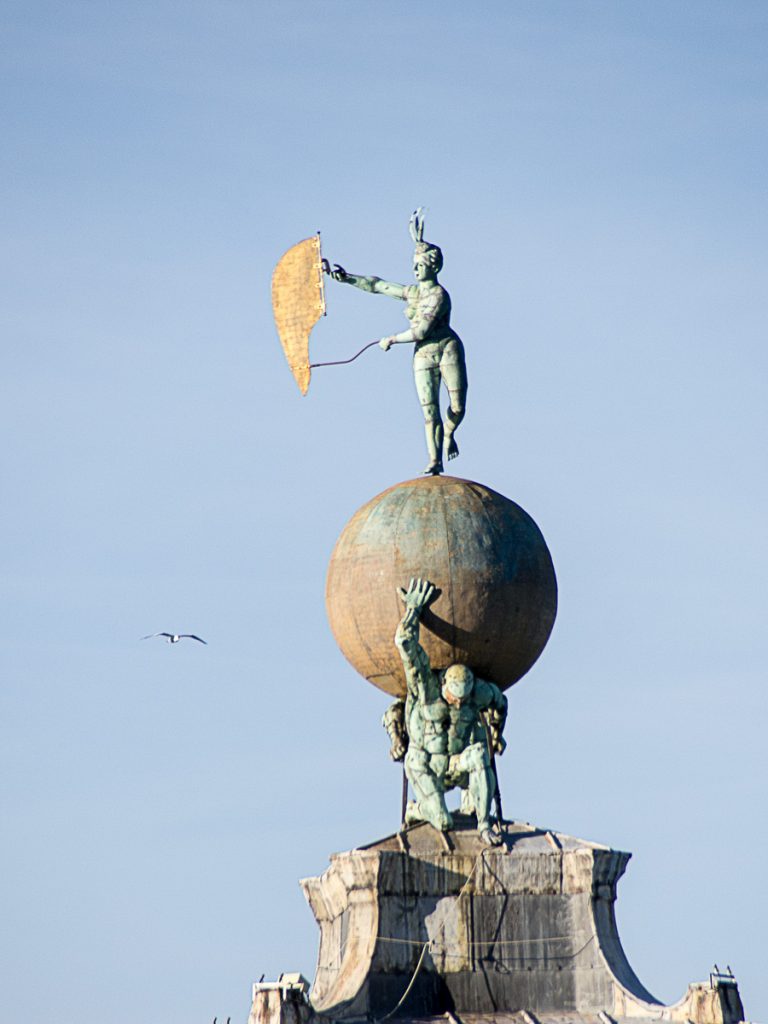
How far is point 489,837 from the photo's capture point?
1574 inches

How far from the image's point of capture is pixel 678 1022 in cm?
3788

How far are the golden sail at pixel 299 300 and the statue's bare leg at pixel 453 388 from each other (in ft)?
7.42

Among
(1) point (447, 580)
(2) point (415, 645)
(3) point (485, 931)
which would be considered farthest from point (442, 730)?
(3) point (485, 931)

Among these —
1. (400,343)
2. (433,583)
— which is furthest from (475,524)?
(400,343)

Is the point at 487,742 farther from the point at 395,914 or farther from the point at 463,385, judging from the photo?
the point at 463,385

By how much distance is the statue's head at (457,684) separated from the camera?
4075cm

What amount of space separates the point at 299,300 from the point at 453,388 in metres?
3.06

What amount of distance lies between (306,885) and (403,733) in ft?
9.55

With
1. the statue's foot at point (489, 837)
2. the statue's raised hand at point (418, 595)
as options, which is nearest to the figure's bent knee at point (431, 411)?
the statue's raised hand at point (418, 595)

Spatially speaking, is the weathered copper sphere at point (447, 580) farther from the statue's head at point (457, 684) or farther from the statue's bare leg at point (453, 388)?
the statue's bare leg at point (453, 388)

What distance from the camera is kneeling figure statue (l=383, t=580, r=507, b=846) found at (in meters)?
40.4

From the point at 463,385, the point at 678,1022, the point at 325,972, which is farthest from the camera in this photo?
the point at 463,385

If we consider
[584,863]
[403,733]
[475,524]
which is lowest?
[584,863]

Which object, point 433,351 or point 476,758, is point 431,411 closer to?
point 433,351
